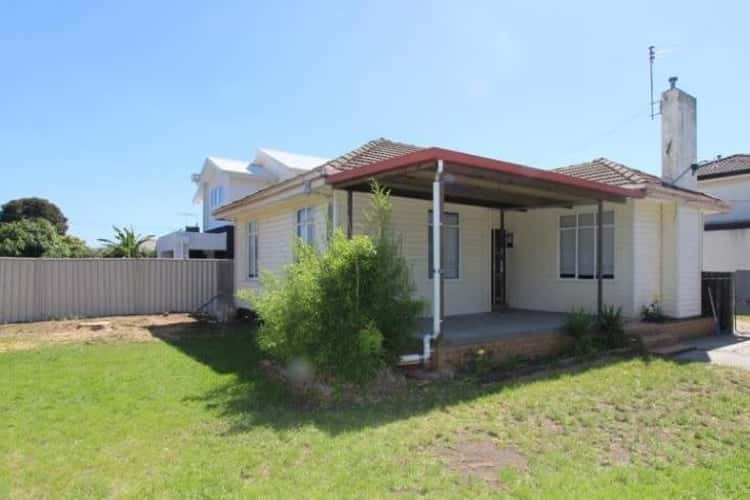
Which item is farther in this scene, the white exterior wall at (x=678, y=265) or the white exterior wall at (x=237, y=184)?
the white exterior wall at (x=237, y=184)

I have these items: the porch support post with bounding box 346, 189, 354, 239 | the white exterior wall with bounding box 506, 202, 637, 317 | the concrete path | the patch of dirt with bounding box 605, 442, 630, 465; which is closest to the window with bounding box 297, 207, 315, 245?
the porch support post with bounding box 346, 189, 354, 239

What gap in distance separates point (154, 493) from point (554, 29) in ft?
36.8

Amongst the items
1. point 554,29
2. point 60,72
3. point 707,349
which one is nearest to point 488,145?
point 554,29

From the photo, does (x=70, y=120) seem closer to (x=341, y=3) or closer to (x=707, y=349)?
(x=341, y=3)

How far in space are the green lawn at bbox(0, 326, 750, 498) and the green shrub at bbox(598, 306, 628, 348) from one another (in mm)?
1193

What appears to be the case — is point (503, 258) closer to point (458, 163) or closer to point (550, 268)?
point (550, 268)

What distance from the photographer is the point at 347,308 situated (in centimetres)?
597

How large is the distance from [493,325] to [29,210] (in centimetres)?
4444

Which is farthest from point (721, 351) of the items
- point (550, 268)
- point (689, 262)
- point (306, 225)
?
point (306, 225)

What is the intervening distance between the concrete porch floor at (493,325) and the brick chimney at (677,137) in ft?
14.3

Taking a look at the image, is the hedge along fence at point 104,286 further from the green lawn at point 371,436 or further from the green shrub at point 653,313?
the green shrub at point 653,313

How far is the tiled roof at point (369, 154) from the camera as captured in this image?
8438 mm

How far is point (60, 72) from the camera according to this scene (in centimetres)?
1192

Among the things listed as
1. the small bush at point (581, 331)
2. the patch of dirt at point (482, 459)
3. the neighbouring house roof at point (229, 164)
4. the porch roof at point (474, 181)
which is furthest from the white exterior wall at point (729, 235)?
the neighbouring house roof at point (229, 164)
